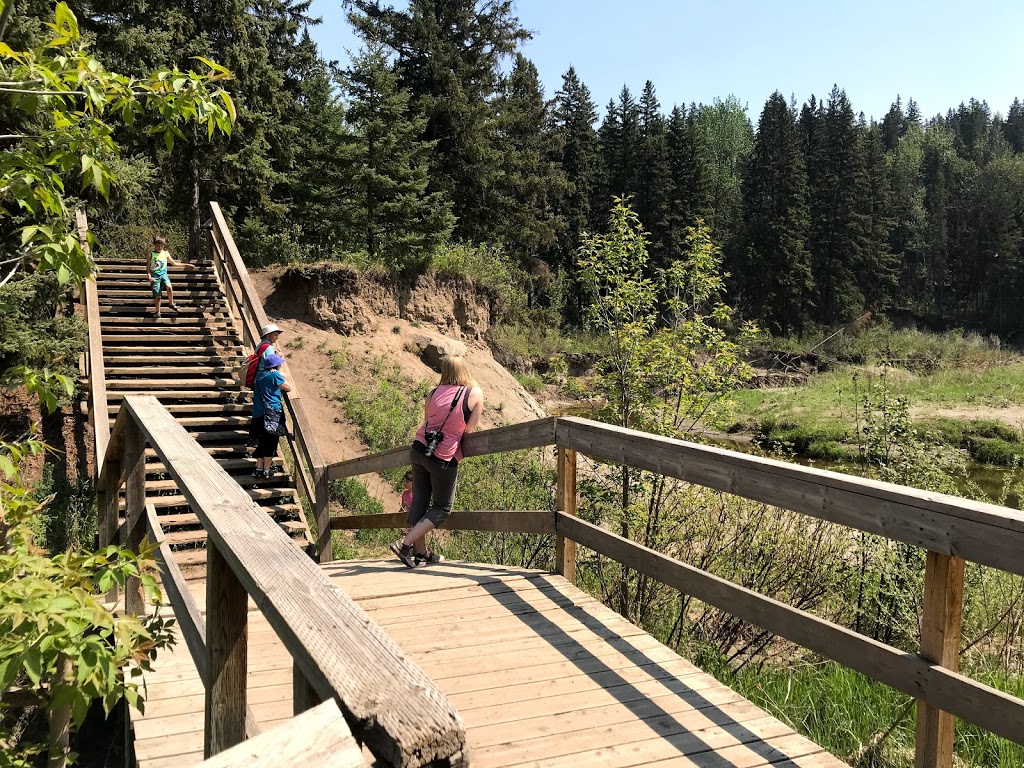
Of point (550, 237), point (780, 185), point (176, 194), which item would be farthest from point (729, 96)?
point (176, 194)

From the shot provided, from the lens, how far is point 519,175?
35.5m

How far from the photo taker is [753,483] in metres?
3.33

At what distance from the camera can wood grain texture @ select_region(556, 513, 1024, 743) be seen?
7.93 feet

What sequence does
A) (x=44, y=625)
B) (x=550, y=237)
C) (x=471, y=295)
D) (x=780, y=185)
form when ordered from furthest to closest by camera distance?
(x=780, y=185) → (x=550, y=237) → (x=471, y=295) → (x=44, y=625)

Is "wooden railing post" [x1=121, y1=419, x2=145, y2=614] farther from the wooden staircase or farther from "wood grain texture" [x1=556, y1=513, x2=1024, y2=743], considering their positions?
the wooden staircase

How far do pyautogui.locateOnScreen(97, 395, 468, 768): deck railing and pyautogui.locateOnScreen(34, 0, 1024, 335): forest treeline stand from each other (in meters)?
5.11

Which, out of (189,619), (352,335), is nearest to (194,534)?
(189,619)

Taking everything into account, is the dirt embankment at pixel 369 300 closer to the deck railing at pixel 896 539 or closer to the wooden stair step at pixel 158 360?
the wooden stair step at pixel 158 360

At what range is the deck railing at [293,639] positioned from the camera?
3.66 feet

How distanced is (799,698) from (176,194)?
20483 millimetres

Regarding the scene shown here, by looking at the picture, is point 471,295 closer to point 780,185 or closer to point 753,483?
point 753,483

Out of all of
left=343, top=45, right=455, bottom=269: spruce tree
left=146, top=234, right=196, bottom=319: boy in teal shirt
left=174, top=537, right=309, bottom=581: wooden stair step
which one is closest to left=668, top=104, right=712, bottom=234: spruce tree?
left=343, top=45, right=455, bottom=269: spruce tree

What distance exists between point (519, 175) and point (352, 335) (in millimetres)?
15734

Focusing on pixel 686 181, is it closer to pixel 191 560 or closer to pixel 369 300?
pixel 369 300
